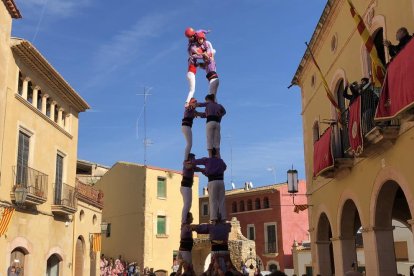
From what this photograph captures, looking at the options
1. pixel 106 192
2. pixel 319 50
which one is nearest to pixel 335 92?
pixel 319 50

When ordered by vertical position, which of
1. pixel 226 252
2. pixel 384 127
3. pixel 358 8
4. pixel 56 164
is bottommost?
pixel 226 252

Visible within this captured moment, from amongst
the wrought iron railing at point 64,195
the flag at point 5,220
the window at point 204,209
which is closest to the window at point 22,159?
the flag at point 5,220

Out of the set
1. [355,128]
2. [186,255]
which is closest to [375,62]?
[355,128]

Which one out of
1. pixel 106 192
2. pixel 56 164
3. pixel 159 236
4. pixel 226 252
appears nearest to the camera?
pixel 226 252

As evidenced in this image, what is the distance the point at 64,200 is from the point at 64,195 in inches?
15.1

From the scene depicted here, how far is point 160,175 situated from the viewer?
37.8 m

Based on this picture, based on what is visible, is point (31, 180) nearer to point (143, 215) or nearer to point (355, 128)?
point (355, 128)

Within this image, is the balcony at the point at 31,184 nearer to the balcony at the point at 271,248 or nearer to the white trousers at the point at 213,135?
the white trousers at the point at 213,135

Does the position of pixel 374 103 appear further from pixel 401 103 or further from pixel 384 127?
pixel 401 103

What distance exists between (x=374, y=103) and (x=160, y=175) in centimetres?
A: 2790

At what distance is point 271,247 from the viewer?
42.5 m

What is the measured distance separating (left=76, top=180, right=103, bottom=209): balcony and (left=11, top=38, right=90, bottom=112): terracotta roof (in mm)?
3911

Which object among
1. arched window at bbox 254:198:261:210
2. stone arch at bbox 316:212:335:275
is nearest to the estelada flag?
stone arch at bbox 316:212:335:275

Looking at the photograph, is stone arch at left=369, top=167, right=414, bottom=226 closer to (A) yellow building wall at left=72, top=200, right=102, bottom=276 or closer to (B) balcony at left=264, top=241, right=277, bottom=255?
(A) yellow building wall at left=72, top=200, right=102, bottom=276
